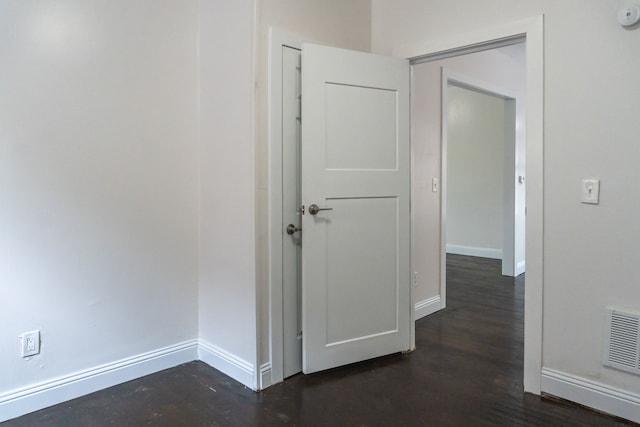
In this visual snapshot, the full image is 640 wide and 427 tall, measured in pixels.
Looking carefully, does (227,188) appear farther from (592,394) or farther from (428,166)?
(592,394)

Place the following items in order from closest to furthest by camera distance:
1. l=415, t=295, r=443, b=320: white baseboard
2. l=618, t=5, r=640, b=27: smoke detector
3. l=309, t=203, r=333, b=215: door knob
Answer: l=618, t=5, r=640, b=27: smoke detector, l=309, t=203, r=333, b=215: door knob, l=415, t=295, r=443, b=320: white baseboard

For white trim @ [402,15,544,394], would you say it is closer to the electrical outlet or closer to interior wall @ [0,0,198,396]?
interior wall @ [0,0,198,396]

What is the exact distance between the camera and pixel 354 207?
259 centimetres

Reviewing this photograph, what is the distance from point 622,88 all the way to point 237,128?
1.93 metres

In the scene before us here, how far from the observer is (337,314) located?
257 cm

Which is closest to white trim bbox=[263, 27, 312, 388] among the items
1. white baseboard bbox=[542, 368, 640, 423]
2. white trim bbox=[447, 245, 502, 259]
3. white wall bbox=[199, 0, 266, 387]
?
white wall bbox=[199, 0, 266, 387]

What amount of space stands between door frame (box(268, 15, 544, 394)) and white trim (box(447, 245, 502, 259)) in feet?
14.1

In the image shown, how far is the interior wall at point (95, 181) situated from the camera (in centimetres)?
206

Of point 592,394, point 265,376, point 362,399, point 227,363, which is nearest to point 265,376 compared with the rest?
point 265,376

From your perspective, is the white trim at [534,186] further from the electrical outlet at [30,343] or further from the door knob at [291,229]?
the electrical outlet at [30,343]

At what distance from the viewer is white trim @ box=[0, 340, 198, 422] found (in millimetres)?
2070

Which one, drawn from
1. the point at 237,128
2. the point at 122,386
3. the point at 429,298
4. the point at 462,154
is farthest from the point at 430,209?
the point at 462,154

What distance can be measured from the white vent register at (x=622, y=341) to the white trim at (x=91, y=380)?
2.32m

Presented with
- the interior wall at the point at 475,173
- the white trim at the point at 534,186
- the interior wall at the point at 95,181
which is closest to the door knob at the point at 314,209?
the interior wall at the point at 95,181
